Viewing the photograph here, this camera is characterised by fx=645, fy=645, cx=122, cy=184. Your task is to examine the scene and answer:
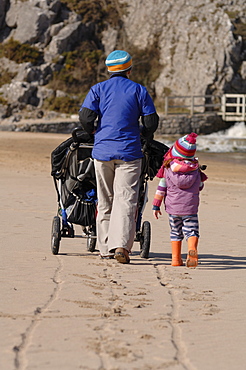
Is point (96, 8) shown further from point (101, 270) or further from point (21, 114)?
point (101, 270)

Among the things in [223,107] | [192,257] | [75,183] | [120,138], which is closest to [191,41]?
[223,107]

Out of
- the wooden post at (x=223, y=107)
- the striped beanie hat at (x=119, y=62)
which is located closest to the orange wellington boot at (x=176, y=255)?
the striped beanie hat at (x=119, y=62)

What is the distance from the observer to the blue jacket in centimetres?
593

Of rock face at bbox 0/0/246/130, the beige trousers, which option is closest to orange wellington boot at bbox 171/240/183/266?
the beige trousers

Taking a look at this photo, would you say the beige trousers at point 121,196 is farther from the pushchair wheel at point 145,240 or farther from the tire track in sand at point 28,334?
the tire track in sand at point 28,334

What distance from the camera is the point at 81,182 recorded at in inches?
257

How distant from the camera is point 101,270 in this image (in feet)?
18.7

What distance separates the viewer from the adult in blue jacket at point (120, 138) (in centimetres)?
593

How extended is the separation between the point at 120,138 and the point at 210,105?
108 feet

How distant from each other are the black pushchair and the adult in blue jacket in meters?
0.34

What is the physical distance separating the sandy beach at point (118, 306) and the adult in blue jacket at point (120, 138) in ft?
1.20

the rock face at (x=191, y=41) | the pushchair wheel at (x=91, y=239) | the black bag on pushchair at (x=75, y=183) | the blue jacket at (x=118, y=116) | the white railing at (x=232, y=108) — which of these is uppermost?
the blue jacket at (x=118, y=116)

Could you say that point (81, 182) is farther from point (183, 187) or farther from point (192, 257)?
point (192, 257)

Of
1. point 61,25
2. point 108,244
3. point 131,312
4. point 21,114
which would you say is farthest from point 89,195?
point 61,25
